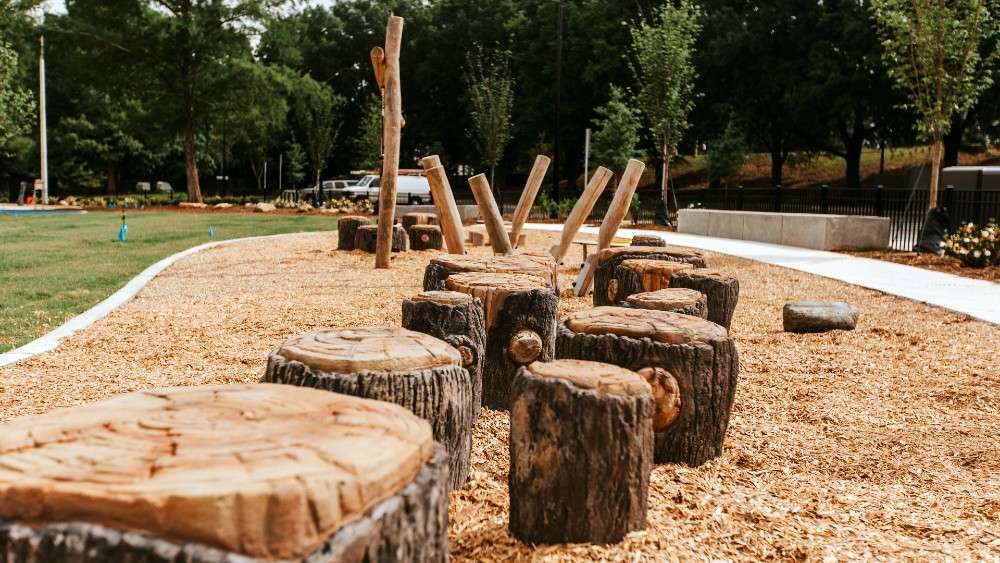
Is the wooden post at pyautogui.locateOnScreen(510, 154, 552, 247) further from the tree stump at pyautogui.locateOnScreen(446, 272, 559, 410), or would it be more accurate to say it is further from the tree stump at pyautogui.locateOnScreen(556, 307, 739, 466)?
the tree stump at pyautogui.locateOnScreen(556, 307, 739, 466)

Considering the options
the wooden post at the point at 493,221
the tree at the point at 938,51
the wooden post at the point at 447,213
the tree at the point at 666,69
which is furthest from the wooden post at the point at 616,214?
the tree at the point at 666,69

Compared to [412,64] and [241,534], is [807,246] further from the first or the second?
[412,64]

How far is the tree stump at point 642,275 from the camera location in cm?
610

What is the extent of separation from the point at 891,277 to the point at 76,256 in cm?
1113

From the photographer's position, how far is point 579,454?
2.56 metres

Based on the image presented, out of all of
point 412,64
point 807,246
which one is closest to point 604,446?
point 807,246

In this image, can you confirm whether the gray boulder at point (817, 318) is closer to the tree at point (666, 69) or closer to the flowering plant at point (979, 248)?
the flowering plant at point (979, 248)

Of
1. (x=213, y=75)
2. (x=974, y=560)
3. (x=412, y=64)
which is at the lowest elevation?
(x=974, y=560)

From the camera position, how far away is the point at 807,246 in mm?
15242

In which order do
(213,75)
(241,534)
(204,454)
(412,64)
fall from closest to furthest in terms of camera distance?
(241,534) → (204,454) → (213,75) → (412,64)

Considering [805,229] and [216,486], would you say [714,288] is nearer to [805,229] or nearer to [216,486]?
[216,486]

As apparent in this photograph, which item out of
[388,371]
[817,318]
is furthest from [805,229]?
[388,371]

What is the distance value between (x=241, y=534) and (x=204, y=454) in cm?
19

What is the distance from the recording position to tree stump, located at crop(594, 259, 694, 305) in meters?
6.10
